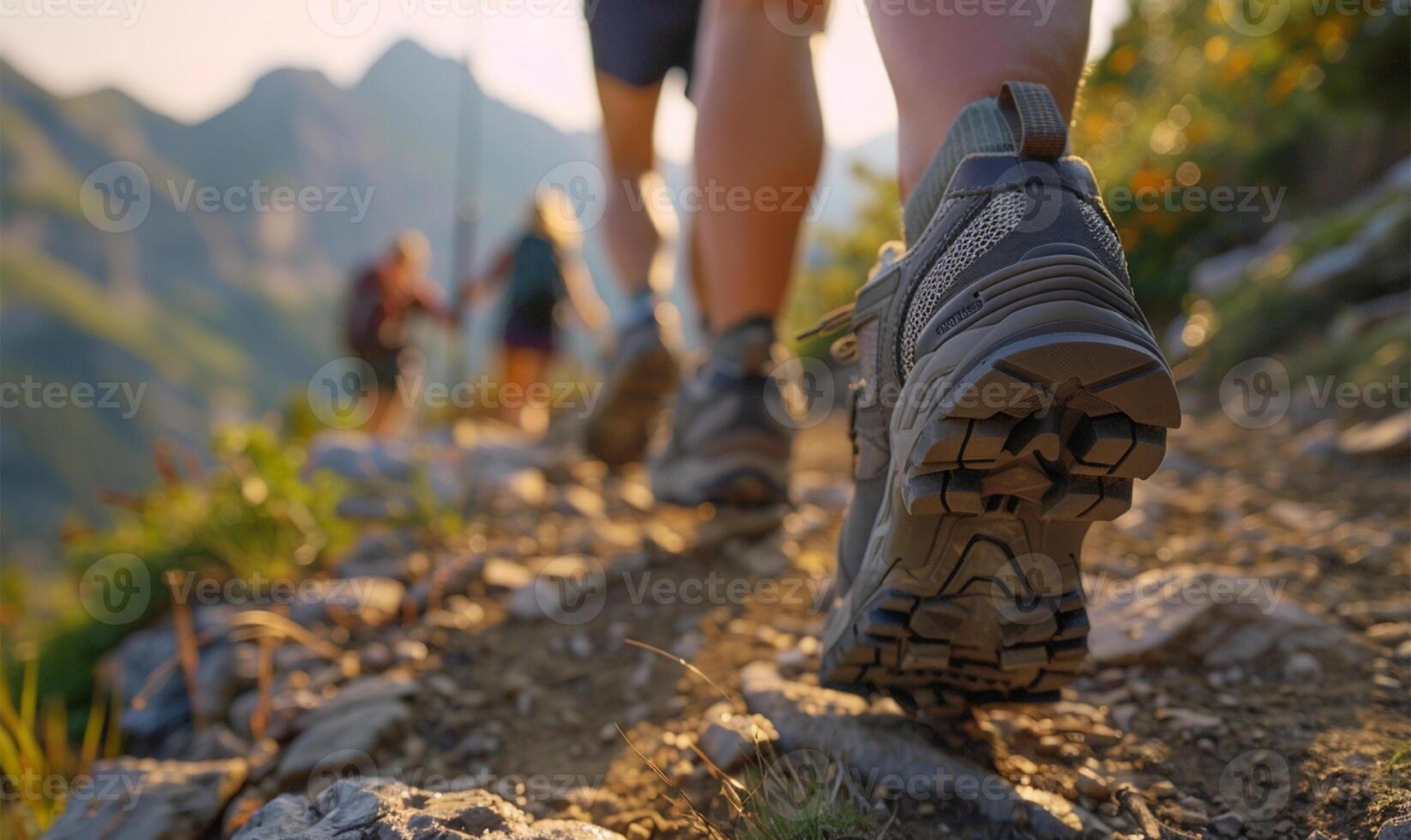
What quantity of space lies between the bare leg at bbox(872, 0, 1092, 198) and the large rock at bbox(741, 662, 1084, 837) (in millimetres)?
779

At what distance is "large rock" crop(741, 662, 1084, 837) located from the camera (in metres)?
1.07

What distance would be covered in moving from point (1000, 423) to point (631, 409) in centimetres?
244

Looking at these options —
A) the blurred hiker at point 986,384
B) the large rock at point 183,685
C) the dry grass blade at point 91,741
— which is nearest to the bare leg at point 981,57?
the blurred hiker at point 986,384

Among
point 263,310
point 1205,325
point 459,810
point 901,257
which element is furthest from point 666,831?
point 263,310

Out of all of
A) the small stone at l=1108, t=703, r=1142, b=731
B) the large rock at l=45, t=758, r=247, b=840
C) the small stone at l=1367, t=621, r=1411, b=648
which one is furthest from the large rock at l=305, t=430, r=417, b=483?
the small stone at l=1367, t=621, r=1411, b=648

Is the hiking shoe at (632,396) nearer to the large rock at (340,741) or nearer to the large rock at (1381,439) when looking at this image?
the large rock at (340,741)

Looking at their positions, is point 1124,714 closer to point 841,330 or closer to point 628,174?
point 841,330

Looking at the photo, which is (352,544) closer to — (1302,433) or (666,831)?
(666,831)

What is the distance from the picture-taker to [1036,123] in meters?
1.02

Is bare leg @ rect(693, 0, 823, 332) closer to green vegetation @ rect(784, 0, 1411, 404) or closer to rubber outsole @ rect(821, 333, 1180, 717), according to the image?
green vegetation @ rect(784, 0, 1411, 404)

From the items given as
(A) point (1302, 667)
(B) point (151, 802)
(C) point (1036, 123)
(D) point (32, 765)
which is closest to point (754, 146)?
(C) point (1036, 123)

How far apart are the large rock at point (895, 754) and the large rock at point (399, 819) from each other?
327 millimetres

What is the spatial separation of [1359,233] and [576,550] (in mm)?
4952

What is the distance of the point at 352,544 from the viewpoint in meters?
2.73
